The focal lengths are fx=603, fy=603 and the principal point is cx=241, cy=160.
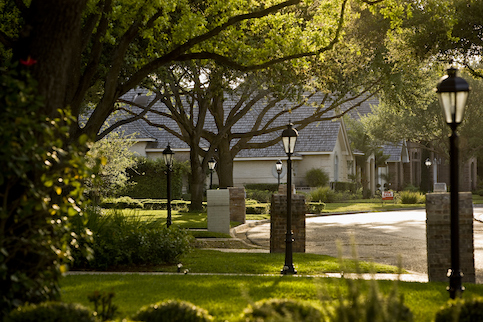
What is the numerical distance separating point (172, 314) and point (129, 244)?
7310 mm

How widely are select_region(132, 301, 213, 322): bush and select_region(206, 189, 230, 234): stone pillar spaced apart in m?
14.7

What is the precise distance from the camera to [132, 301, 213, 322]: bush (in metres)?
4.86

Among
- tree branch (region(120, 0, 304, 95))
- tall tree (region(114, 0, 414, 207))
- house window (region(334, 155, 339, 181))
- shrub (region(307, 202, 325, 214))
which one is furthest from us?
house window (region(334, 155, 339, 181))

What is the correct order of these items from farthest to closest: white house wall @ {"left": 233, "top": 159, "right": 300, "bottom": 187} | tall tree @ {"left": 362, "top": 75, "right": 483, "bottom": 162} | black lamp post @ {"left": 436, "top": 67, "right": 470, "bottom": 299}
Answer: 1. tall tree @ {"left": 362, "top": 75, "right": 483, "bottom": 162}
2. white house wall @ {"left": 233, "top": 159, "right": 300, "bottom": 187}
3. black lamp post @ {"left": 436, "top": 67, "right": 470, "bottom": 299}

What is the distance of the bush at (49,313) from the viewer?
4.65 metres

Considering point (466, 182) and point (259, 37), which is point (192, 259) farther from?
point (466, 182)

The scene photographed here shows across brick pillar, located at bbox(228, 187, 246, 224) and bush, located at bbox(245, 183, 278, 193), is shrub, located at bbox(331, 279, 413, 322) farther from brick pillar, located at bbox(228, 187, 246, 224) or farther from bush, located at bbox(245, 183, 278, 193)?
bush, located at bbox(245, 183, 278, 193)

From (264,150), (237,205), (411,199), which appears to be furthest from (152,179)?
(411,199)

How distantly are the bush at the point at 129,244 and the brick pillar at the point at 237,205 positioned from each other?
11877 mm

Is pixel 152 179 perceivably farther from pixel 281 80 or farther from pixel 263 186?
pixel 281 80

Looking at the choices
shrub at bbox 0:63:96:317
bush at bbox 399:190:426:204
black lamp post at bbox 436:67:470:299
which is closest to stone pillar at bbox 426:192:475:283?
black lamp post at bbox 436:67:470:299

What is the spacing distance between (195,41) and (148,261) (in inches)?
194

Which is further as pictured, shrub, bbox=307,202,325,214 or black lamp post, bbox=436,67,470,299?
shrub, bbox=307,202,325,214

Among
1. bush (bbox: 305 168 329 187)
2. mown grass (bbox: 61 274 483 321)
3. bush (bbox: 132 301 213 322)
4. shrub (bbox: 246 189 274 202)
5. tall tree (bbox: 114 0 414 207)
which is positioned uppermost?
tall tree (bbox: 114 0 414 207)
